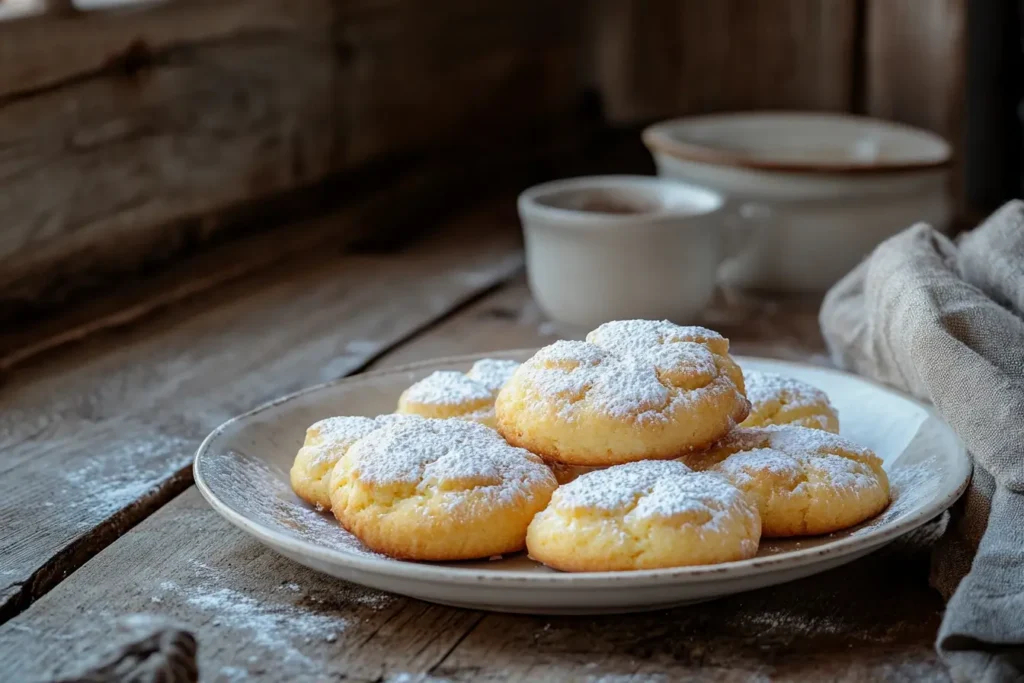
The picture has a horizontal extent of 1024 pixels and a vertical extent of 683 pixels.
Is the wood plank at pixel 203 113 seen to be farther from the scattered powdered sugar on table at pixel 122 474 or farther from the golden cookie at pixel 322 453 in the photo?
the golden cookie at pixel 322 453

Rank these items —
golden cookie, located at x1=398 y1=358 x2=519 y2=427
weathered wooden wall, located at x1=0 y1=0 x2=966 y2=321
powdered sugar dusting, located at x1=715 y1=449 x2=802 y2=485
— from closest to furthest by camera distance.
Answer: powdered sugar dusting, located at x1=715 y1=449 x2=802 y2=485
golden cookie, located at x1=398 y1=358 x2=519 y2=427
weathered wooden wall, located at x1=0 y1=0 x2=966 y2=321

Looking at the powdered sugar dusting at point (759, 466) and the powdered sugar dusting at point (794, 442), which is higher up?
the powdered sugar dusting at point (759, 466)

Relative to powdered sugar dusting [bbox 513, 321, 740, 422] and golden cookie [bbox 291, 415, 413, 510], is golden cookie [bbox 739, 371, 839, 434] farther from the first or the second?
golden cookie [bbox 291, 415, 413, 510]

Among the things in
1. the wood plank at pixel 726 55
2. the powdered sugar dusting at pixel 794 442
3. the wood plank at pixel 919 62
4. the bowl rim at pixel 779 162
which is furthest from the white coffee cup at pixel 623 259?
the wood plank at pixel 726 55

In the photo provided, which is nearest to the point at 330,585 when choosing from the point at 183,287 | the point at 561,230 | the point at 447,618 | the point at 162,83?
the point at 447,618

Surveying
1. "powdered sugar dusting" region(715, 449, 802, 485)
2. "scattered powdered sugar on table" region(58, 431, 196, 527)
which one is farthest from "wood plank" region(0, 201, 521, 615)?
"powdered sugar dusting" region(715, 449, 802, 485)

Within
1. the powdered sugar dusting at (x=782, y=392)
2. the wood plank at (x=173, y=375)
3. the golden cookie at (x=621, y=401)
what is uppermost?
the golden cookie at (x=621, y=401)

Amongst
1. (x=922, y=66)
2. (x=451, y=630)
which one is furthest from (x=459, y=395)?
(x=922, y=66)
